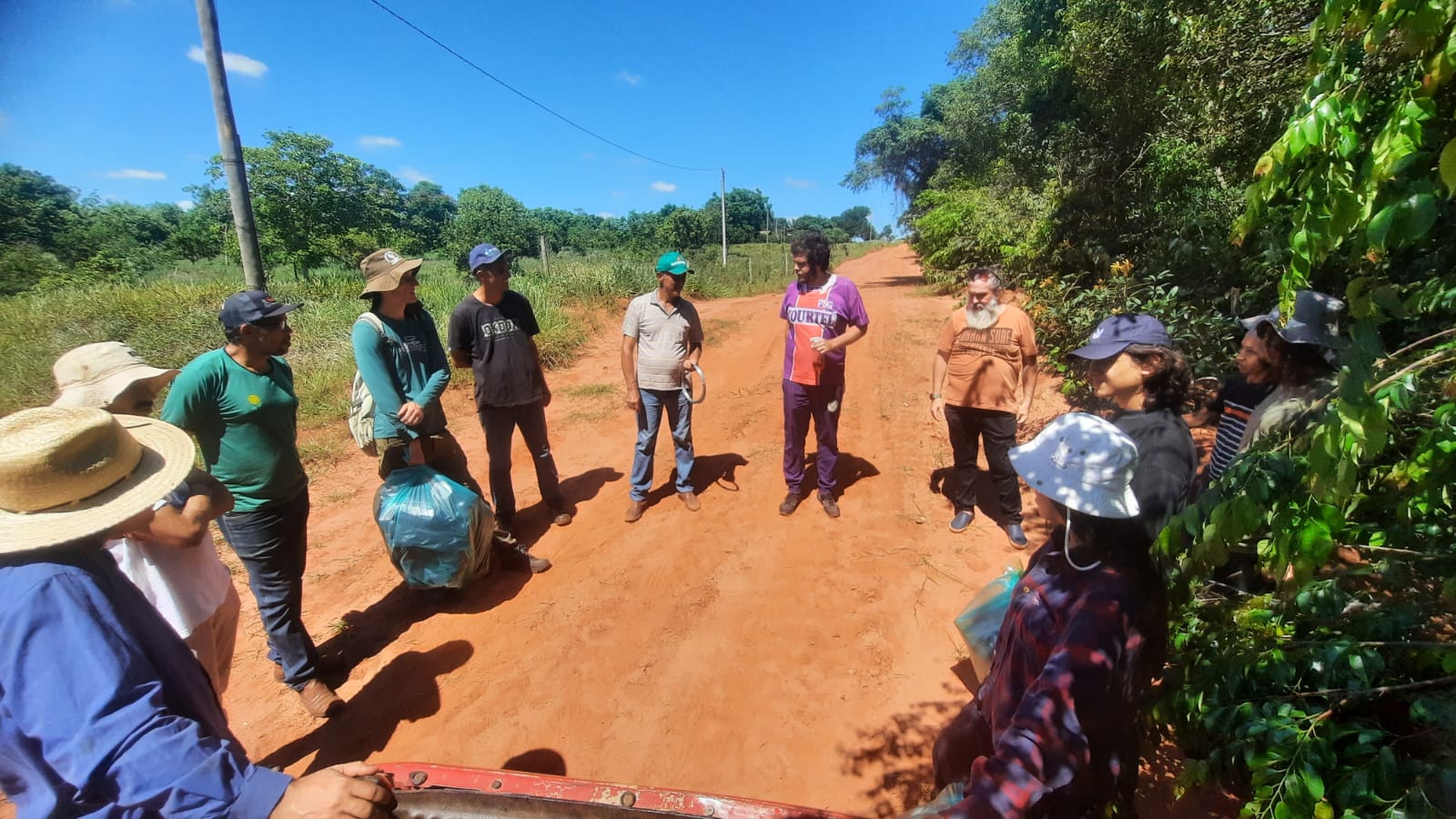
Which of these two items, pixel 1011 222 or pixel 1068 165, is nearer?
pixel 1068 165

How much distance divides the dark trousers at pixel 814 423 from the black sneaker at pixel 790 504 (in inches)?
1.6

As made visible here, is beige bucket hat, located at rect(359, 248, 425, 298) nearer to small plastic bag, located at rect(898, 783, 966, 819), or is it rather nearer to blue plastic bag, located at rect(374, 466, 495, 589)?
blue plastic bag, located at rect(374, 466, 495, 589)

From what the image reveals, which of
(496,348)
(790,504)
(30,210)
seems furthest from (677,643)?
(30,210)

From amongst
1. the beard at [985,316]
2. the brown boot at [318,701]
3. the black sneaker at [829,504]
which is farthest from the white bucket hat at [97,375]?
the beard at [985,316]

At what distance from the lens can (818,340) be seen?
411 cm

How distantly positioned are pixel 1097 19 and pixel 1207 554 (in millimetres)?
7149

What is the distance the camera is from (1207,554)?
1186 mm

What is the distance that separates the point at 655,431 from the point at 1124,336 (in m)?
3.11

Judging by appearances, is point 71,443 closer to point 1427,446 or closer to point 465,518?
point 465,518

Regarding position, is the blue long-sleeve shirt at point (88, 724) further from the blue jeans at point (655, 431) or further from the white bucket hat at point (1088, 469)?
the blue jeans at point (655, 431)

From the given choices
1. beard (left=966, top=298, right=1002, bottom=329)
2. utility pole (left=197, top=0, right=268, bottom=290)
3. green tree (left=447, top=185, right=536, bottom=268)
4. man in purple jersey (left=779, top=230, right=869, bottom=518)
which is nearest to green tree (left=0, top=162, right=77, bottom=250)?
green tree (left=447, top=185, right=536, bottom=268)

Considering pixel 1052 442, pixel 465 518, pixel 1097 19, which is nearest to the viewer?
pixel 1052 442

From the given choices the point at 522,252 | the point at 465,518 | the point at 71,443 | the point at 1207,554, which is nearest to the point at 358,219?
the point at 522,252

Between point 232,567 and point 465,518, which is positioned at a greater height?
point 465,518
